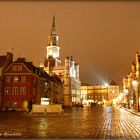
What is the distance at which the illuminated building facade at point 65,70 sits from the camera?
14100 centimetres

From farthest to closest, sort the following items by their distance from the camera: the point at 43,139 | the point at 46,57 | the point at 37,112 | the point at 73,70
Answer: the point at 46,57 < the point at 73,70 < the point at 37,112 < the point at 43,139

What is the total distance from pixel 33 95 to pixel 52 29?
108 metres

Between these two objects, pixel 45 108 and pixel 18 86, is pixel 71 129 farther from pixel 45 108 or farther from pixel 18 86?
pixel 18 86

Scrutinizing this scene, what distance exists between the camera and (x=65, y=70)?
479ft

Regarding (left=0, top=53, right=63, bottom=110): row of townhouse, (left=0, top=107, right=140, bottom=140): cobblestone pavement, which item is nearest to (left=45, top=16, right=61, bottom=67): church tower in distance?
(left=0, top=53, right=63, bottom=110): row of townhouse

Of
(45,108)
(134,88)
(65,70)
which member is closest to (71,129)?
(45,108)

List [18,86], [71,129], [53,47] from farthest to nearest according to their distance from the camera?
[53,47], [18,86], [71,129]

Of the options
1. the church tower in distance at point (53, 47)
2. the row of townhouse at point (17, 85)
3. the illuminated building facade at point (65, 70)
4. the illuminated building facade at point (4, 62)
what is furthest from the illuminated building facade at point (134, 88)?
the church tower in distance at point (53, 47)

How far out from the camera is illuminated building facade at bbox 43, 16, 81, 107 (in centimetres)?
14100

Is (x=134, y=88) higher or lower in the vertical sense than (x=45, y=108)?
higher

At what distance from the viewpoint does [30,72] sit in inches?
2790

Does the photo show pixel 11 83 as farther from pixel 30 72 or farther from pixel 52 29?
pixel 52 29

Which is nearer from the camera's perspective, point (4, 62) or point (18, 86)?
point (18, 86)

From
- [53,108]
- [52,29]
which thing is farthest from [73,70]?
[53,108]
